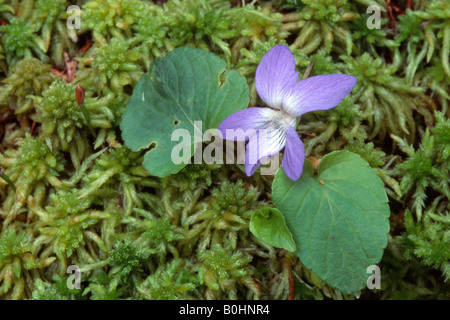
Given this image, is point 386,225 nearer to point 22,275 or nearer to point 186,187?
point 186,187

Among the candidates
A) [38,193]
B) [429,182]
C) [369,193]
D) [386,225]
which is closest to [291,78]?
[369,193]

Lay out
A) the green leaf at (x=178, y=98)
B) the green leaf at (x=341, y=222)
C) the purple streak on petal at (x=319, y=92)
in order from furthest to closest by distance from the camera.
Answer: the green leaf at (x=178, y=98) < the green leaf at (x=341, y=222) < the purple streak on petal at (x=319, y=92)

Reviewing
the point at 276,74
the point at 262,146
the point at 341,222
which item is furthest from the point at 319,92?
the point at 341,222

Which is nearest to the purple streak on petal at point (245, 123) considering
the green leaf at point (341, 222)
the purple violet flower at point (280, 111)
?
the purple violet flower at point (280, 111)

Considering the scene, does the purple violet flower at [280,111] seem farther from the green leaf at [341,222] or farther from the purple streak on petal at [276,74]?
the green leaf at [341,222]

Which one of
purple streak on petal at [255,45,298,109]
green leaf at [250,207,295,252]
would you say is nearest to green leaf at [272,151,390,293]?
green leaf at [250,207,295,252]

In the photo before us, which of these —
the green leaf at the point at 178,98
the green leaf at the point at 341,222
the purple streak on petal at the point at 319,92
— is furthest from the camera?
the green leaf at the point at 178,98
